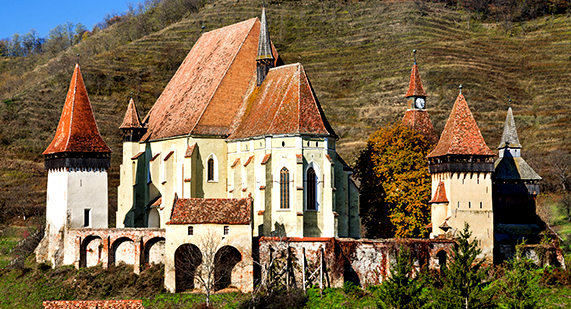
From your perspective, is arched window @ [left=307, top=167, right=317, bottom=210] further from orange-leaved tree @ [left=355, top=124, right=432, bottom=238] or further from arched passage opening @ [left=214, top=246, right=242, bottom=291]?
arched passage opening @ [left=214, top=246, right=242, bottom=291]

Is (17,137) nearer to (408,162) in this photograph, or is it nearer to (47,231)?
(47,231)

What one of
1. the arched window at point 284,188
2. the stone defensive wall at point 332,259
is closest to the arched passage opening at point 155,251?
the stone defensive wall at point 332,259

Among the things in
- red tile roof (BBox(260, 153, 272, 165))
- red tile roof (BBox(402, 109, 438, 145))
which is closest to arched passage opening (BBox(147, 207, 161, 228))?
red tile roof (BBox(260, 153, 272, 165))

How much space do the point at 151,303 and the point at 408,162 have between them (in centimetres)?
1716

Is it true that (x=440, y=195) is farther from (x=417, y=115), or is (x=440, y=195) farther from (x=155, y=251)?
(x=155, y=251)

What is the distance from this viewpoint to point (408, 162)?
4353cm

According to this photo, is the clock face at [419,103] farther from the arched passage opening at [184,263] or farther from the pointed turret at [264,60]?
the arched passage opening at [184,263]

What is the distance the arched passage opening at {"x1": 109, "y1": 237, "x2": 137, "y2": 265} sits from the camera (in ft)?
135

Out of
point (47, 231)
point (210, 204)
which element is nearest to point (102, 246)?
point (47, 231)

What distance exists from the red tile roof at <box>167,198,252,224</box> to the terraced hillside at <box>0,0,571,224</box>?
93.1 ft

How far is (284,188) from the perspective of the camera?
1626 inches

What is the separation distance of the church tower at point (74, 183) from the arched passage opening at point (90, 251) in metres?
1.46

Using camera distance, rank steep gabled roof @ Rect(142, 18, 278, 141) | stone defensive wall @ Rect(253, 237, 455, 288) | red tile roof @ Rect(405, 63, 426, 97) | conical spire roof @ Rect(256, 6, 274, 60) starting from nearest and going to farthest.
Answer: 1. stone defensive wall @ Rect(253, 237, 455, 288)
2. steep gabled roof @ Rect(142, 18, 278, 141)
3. conical spire roof @ Rect(256, 6, 274, 60)
4. red tile roof @ Rect(405, 63, 426, 97)

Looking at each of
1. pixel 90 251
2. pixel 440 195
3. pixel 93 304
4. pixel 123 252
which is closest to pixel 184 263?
pixel 93 304
